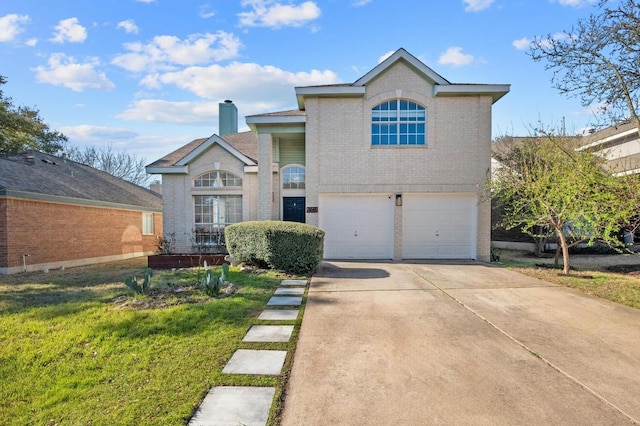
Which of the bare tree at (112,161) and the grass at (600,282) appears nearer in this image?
the grass at (600,282)

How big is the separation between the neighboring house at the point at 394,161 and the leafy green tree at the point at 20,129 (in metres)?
15.4

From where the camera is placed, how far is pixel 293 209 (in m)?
14.1

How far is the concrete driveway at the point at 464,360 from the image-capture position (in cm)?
305

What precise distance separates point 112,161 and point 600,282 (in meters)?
50.2

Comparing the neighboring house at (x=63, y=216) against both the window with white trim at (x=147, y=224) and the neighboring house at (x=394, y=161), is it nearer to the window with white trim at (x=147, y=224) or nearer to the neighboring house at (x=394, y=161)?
the window with white trim at (x=147, y=224)

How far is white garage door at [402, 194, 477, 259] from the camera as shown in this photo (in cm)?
1291

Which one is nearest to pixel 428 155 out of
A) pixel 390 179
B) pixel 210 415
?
pixel 390 179

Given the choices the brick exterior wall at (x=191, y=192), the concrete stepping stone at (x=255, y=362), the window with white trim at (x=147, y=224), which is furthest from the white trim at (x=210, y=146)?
the concrete stepping stone at (x=255, y=362)

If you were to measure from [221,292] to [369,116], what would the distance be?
873 cm

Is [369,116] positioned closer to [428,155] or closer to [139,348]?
[428,155]

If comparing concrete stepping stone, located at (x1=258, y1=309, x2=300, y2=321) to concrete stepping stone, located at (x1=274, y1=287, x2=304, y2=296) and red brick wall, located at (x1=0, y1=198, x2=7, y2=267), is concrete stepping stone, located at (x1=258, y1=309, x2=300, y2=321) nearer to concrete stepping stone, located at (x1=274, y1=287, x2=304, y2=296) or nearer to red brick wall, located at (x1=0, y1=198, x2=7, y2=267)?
concrete stepping stone, located at (x1=274, y1=287, x2=304, y2=296)

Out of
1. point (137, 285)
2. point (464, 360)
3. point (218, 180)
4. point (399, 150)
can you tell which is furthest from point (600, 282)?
point (218, 180)

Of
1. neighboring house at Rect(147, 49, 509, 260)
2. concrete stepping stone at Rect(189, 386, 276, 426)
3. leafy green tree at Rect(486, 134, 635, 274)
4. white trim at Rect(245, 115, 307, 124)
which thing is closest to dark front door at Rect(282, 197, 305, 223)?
neighboring house at Rect(147, 49, 509, 260)

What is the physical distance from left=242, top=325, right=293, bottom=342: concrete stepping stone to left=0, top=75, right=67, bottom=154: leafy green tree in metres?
21.4
